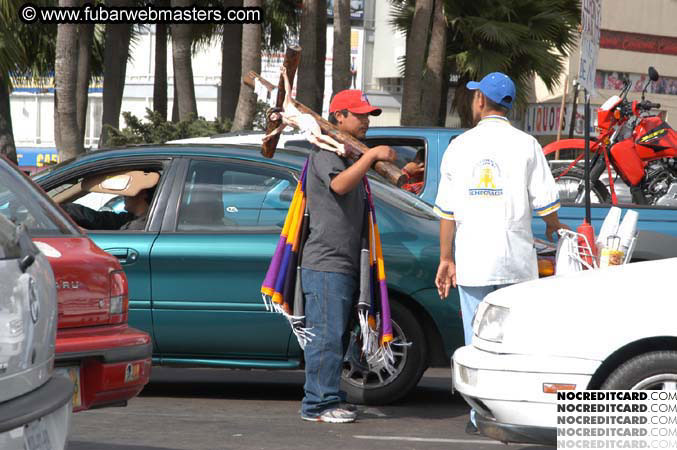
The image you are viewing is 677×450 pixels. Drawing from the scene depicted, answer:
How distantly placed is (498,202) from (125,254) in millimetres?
2304

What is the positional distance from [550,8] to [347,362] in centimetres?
1932

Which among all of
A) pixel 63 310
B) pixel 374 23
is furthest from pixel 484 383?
pixel 374 23

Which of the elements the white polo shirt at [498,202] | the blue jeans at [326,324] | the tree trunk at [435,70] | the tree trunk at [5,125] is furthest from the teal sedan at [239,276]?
the tree trunk at [5,125]

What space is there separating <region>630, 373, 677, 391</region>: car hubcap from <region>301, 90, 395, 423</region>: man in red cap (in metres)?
2.14

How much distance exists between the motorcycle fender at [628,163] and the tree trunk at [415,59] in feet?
27.3

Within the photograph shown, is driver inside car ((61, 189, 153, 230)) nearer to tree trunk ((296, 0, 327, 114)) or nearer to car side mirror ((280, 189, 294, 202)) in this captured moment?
car side mirror ((280, 189, 294, 202))

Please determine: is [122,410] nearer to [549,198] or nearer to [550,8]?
[549,198]

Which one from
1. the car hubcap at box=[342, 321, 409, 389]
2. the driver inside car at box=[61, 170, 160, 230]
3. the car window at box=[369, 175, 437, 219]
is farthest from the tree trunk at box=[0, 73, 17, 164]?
the car hubcap at box=[342, 321, 409, 389]

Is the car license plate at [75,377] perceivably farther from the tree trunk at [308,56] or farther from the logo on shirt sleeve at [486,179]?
the tree trunk at [308,56]

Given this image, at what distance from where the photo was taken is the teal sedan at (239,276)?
24.2 feet

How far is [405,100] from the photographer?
67.8 ft

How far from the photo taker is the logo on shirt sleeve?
650 centimetres

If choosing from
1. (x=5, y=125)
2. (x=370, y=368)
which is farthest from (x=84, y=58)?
(x=370, y=368)

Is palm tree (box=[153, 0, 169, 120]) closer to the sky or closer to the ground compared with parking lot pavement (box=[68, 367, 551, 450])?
closer to the sky
